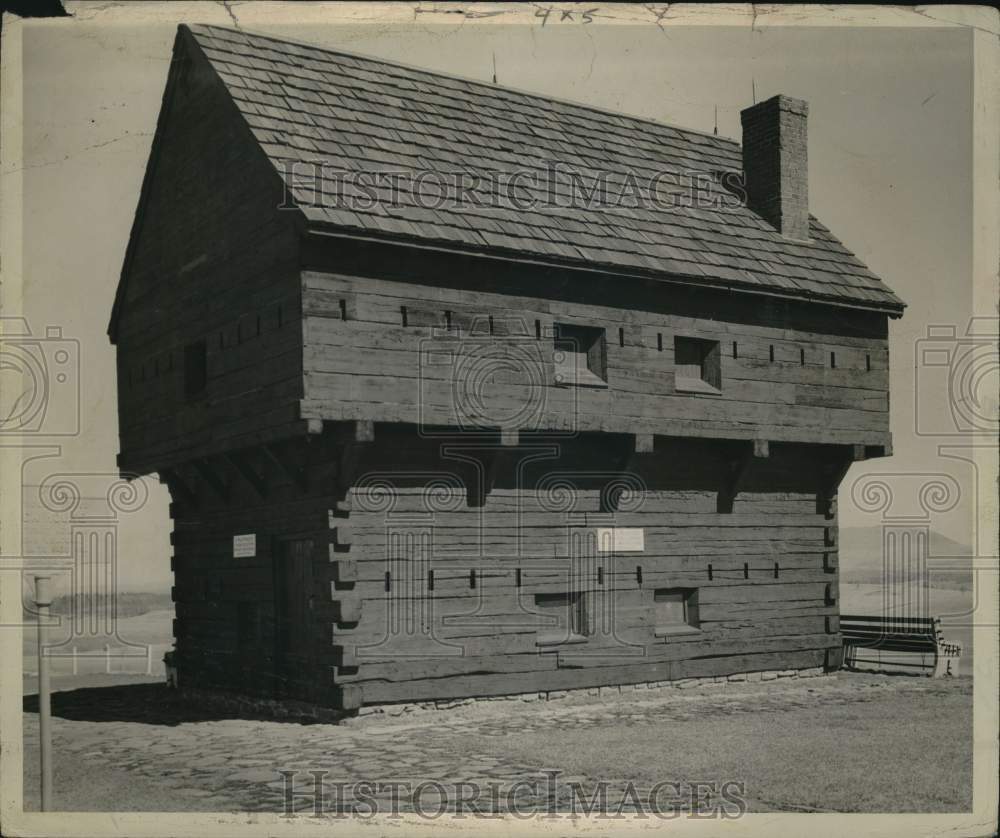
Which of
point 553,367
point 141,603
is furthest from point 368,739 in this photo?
point 141,603

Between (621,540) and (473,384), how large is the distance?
313 centimetres

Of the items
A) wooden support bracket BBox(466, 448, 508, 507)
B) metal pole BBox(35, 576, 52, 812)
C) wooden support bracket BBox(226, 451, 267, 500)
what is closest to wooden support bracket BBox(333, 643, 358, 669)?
wooden support bracket BBox(466, 448, 508, 507)

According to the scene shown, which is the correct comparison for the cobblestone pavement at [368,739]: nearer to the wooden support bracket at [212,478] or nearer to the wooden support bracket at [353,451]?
the wooden support bracket at [353,451]

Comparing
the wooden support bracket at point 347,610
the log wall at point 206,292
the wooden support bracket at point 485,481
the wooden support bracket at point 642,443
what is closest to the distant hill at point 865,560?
the wooden support bracket at point 642,443

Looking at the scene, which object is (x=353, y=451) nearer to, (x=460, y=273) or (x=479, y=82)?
(x=460, y=273)

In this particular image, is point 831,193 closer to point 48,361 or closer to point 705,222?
point 705,222

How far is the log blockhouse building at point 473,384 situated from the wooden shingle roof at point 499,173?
2.2 inches

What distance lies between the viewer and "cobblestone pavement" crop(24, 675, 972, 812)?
35.4 ft

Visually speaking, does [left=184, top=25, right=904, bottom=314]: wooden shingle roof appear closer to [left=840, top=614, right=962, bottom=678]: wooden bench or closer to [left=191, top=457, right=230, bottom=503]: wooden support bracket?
[left=191, top=457, right=230, bottom=503]: wooden support bracket

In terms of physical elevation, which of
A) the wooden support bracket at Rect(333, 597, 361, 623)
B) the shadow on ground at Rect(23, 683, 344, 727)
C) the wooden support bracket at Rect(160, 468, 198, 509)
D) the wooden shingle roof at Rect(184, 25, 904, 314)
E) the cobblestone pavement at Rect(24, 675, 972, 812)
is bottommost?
the shadow on ground at Rect(23, 683, 344, 727)

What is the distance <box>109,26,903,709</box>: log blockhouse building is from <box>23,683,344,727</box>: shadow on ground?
0.34 meters

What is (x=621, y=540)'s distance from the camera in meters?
16.6

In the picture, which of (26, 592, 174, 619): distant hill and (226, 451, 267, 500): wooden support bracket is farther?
(26, 592, 174, 619): distant hill

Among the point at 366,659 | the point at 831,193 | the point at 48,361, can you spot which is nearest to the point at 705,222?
the point at 831,193
